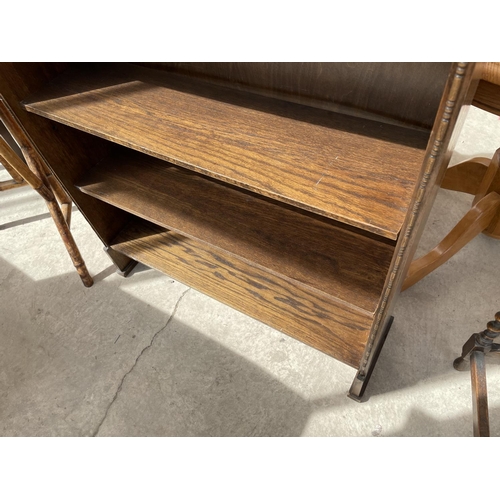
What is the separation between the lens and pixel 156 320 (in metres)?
1.58

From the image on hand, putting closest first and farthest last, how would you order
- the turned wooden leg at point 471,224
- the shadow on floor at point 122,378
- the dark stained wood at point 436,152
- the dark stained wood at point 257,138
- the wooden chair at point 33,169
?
1. the dark stained wood at point 436,152
2. the dark stained wood at point 257,138
3. the wooden chair at point 33,169
4. the shadow on floor at point 122,378
5. the turned wooden leg at point 471,224

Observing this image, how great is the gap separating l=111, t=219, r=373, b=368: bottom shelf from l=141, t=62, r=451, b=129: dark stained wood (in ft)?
1.56

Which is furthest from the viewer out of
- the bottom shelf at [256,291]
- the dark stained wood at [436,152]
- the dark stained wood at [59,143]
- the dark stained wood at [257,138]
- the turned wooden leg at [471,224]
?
the turned wooden leg at [471,224]

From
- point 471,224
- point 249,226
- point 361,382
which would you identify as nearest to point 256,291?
point 249,226

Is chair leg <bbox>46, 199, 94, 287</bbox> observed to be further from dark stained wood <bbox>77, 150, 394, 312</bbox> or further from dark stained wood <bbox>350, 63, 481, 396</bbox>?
dark stained wood <bbox>350, 63, 481, 396</bbox>

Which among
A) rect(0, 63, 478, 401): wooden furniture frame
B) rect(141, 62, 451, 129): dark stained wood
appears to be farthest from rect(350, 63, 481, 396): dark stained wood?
rect(141, 62, 451, 129): dark stained wood

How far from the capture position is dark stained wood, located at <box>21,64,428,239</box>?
2.39 ft

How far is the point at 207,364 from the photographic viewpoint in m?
1.45

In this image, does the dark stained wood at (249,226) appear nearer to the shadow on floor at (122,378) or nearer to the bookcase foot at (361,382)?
the bookcase foot at (361,382)

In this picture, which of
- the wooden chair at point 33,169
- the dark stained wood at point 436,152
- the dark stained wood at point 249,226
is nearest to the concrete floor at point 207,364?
the wooden chair at point 33,169

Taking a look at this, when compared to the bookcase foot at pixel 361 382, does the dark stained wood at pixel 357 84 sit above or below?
above

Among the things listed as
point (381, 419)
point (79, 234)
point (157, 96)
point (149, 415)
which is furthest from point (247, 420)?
point (79, 234)

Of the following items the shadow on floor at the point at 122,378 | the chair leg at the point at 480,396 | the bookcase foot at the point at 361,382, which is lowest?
the shadow on floor at the point at 122,378

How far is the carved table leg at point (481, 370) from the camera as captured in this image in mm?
1025
